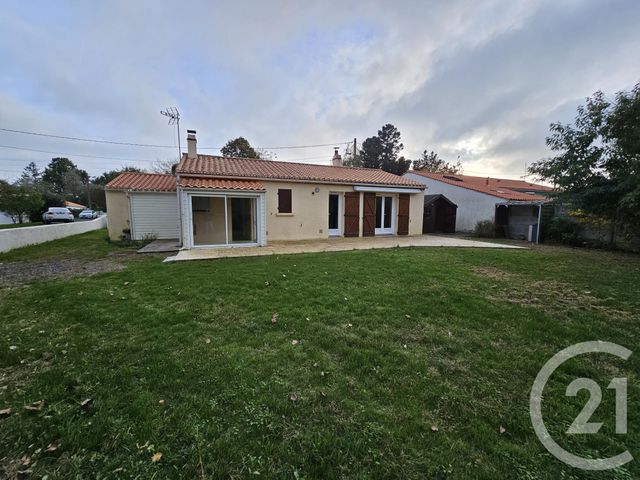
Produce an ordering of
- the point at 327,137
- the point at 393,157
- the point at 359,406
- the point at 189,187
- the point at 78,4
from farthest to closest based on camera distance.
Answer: the point at 393,157, the point at 327,137, the point at 189,187, the point at 78,4, the point at 359,406

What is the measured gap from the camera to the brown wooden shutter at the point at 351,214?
1442 centimetres

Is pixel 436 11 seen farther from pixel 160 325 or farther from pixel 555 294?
pixel 160 325

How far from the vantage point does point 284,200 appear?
13141 millimetres

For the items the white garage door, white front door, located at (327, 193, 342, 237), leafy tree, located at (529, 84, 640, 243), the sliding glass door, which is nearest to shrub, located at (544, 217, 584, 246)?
leafy tree, located at (529, 84, 640, 243)

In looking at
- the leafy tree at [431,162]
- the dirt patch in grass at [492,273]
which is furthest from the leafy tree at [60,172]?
the dirt patch in grass at [492,273]

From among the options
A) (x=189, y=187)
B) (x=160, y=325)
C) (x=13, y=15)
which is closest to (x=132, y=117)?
(x=13, y=15)

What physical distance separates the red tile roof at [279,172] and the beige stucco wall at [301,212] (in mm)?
370

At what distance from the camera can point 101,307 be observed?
4559 millimetres

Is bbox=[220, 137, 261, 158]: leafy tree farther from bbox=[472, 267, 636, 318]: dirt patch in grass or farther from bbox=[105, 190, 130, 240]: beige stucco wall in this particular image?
bbox=[472, 267, 636, 318]: dirt patch in grass

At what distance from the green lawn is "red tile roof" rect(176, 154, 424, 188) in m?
7.71

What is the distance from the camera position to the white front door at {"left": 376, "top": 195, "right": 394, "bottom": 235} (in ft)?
50.8

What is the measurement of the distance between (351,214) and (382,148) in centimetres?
2900

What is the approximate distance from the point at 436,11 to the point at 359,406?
478 inches

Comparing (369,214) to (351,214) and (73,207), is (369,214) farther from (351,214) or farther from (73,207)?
(73,207)
